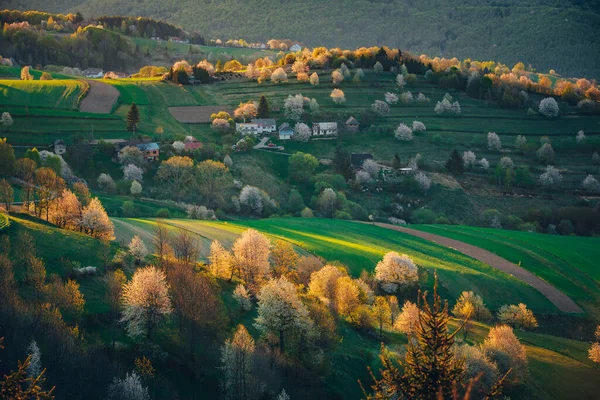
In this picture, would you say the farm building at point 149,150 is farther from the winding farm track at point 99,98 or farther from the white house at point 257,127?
the winding farm track at point 99,98

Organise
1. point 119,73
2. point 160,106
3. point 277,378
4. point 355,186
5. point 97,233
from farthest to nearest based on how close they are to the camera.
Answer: point 119,73
point 160,106
point 355,186
point 97,233
point 277,378

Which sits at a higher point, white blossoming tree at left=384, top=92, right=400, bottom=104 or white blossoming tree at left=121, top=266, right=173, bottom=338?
white blossoming tree at left=384, top=92, right=400, bottom=104

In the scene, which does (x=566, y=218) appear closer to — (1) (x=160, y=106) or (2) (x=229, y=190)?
(2) (x=229, y=190)

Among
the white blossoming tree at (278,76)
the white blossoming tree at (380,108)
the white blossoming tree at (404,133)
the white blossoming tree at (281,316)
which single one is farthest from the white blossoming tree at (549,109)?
the white blossoming tree at (281,316)

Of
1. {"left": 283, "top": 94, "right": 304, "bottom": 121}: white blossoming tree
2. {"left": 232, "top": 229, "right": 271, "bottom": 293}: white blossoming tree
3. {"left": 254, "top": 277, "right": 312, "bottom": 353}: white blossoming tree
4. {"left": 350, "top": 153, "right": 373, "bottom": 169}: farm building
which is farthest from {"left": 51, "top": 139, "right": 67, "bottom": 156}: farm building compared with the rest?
{"left": 254, "top": 277, "right": 312, "bottom": 353}: white blossoming tree

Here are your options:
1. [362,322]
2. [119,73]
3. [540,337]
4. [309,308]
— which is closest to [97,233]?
[309,308]

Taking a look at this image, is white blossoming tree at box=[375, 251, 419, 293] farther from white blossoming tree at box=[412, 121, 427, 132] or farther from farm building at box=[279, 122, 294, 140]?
white blossoming tree at box=[412, 121, 427, 132]
